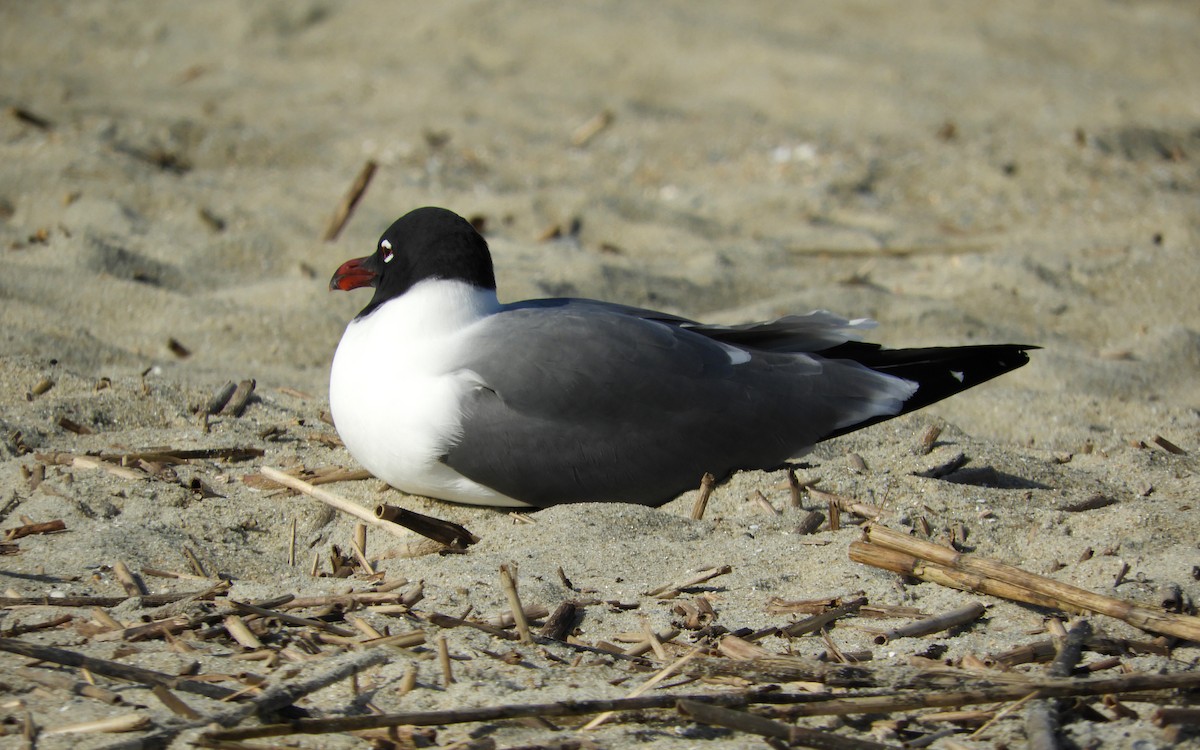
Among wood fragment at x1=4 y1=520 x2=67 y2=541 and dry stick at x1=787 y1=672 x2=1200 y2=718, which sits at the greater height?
wood fragment at x1=4 y1=520 x2=67 y2=541

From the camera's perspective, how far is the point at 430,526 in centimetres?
344

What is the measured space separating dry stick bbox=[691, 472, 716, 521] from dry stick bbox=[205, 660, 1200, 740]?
116 centimetres

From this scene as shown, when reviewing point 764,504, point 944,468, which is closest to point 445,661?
point 764,504

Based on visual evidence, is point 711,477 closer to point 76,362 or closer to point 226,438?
point 226,438

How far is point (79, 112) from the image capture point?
7.45 metres

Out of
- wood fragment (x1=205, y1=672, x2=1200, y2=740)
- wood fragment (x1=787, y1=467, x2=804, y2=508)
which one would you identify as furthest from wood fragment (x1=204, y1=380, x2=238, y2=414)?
wood fragment (x1=205, y1=672, x2=1200, y2=740)

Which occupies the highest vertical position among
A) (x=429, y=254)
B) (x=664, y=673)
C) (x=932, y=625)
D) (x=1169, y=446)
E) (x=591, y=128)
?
(x=591, y=128)

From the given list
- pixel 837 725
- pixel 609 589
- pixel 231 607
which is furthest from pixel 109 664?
pixel 837 725

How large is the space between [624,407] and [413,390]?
0.62 m

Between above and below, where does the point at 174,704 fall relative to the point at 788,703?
above

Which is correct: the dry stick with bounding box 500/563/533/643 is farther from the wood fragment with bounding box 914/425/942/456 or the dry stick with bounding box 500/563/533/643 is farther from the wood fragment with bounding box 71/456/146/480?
the wood fragment with bounding box 914/425/942/456

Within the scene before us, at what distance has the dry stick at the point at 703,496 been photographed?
12.2ft

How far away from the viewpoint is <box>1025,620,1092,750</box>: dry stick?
7.74ft

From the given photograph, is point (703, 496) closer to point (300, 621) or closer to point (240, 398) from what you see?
point (300, 621)
